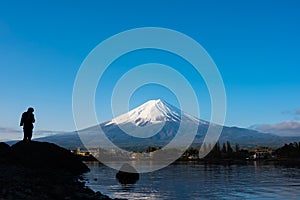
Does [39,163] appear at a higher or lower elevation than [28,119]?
lower

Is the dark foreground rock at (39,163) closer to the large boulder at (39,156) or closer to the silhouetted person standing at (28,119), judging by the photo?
the large boulder at (39,156)

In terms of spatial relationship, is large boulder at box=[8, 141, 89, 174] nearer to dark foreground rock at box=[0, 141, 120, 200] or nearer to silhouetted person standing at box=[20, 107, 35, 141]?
dark foreground rock at box=[0, 141, 120, 200]

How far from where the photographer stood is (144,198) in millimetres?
22828

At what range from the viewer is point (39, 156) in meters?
34.5

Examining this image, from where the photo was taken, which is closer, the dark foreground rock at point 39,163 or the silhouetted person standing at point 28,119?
the dark foreground rock at point 39,163

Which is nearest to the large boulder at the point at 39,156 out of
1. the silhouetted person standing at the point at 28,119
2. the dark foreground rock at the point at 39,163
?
the dark foreground rock at the point at 39,163

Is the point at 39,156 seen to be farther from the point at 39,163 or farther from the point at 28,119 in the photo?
the point at 28,119

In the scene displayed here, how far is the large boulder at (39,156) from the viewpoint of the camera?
1270 inches

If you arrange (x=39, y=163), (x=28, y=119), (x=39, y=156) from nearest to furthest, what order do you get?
(x=28, y=119) < (x=39, y=163) < (x=39, y=156)

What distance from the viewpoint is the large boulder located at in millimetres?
32250

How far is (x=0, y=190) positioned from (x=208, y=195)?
14114mm

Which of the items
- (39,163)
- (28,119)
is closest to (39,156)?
(39,163)

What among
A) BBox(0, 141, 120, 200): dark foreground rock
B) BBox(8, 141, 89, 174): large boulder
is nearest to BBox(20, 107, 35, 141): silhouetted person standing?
BBox(0, 141, 120, 200): dark foreground rock

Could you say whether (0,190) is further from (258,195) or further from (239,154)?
(239,154)
